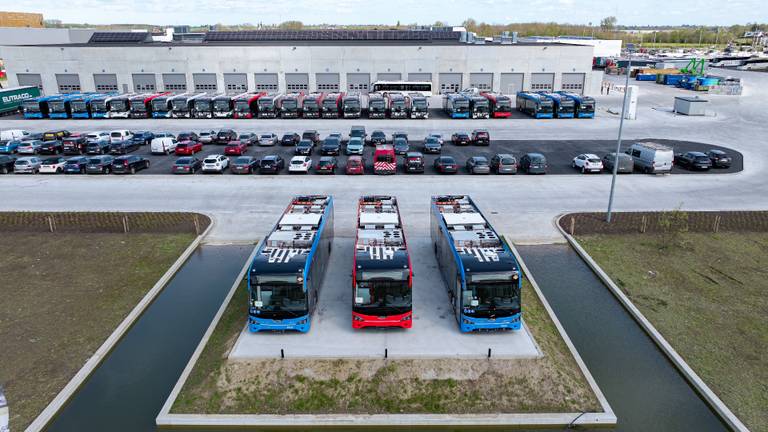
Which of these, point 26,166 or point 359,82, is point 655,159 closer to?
point 26,166

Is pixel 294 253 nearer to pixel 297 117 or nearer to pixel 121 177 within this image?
pixel 121 177

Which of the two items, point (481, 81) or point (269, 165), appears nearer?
point (269, 165)

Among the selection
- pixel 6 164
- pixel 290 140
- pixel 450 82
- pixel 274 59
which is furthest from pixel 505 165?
pixel 274 59

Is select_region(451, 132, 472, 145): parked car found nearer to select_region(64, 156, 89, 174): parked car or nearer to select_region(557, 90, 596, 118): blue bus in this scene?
select_region(557, 90, 596, 118): blue bus

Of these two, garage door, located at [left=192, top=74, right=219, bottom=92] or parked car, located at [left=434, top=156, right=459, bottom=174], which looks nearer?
parked car, located at [left=434, top=156, right=459, bottom=174]

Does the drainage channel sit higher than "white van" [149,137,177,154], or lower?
lower

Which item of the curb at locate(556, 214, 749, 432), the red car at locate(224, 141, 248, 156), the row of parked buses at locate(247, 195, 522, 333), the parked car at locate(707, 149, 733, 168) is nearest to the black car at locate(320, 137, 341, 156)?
the red car at locate(224, 141, 248, 156)

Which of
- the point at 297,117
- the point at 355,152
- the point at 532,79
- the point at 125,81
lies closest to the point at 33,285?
the point at 355,152
